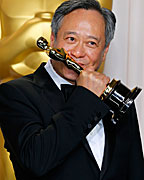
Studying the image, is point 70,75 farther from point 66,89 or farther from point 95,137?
point 95,137

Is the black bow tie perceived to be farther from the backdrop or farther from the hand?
the backdrop

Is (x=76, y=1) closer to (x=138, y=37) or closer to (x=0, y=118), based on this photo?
(x=0, y=118)

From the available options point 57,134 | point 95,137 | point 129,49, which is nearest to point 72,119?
point 57,134

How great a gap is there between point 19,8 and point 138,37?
0.45 meters

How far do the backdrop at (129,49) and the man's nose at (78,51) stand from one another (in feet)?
1.64

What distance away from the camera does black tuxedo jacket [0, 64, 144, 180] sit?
0.78 m

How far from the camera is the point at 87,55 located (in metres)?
0.99

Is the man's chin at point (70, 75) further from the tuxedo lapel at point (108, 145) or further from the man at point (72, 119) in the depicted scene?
the tuxedo lapel at point (108, 145)

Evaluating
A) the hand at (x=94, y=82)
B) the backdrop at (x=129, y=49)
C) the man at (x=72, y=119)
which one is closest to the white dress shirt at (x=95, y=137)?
the man at (x=72, y=119)

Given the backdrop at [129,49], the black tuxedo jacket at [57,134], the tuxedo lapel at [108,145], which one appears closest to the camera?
the black tuxedo jacket at [57,134]

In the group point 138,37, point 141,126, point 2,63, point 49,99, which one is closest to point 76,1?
point 49,99

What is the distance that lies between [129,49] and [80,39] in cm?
53

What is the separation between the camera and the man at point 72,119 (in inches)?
31.0

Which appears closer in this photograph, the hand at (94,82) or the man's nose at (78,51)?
the hand at (94,82)
